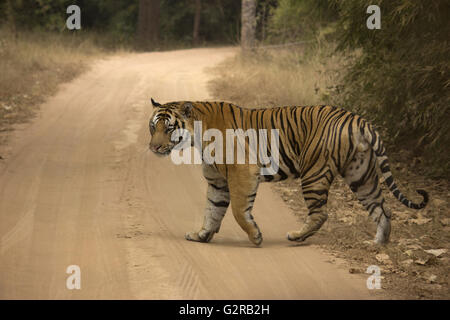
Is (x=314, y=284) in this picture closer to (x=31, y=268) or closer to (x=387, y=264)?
(x=387, y=264)

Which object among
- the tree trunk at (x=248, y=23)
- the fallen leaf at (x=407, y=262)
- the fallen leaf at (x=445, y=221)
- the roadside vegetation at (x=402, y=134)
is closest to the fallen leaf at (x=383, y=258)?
the roadside vegetation at (x=402, y=134)

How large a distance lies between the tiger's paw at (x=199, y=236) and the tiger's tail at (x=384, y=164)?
68.4 inches

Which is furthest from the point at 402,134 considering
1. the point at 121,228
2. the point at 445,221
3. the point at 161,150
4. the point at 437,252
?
the point at 161,150

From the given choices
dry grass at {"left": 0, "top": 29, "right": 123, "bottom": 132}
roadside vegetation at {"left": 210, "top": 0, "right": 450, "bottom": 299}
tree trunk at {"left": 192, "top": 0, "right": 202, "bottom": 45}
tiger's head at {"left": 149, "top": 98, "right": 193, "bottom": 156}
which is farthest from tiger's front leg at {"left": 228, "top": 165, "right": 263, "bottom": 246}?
tree trunk at {"left": 192, "top": 0, "right": 202, "bottom": 45}

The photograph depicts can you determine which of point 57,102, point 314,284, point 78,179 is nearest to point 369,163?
point 314,284

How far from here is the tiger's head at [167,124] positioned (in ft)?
19.3

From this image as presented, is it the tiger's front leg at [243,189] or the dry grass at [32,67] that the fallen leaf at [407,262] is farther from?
the dry grass at [32,67]

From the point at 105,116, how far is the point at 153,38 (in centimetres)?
1291

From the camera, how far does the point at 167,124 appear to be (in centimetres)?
591

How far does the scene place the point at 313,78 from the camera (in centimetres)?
1309

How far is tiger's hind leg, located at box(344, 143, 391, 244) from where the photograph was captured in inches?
239

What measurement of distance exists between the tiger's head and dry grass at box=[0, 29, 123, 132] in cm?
623

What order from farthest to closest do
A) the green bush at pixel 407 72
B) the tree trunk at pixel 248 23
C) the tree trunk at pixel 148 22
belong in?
the tree trunk at pixel 148 22 → the tree trunk at pixel 248 23 → the green bush at pixel 407 72
